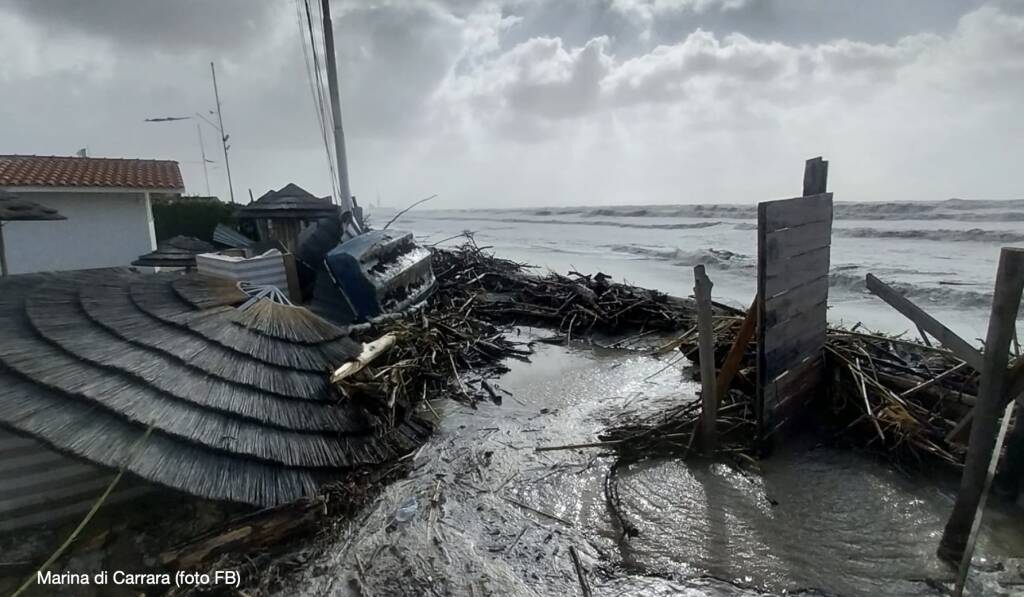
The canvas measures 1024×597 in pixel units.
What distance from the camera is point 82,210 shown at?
542 inches

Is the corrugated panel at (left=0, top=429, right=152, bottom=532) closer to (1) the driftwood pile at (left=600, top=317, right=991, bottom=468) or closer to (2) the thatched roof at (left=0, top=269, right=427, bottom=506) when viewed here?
(2) the thatched roof at (left=0, top=269, right=427, bottom=506)

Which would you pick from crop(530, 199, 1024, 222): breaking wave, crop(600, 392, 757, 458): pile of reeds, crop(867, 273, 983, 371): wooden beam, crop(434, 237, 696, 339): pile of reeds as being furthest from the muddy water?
crop(530, 199, 1024, 222): breaking wave

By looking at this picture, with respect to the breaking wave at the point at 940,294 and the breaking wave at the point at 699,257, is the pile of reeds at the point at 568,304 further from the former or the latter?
the breaking wave at the point at 699,257

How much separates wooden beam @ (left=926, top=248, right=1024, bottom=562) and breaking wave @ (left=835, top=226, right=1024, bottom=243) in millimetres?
21448

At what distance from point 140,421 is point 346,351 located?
7.46ft

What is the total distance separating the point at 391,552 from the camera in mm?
3643

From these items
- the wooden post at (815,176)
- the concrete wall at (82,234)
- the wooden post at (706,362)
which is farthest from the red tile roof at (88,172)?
the wooden post at (815,176)

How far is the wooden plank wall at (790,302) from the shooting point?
4.49 m

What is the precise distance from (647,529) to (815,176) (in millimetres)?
3917

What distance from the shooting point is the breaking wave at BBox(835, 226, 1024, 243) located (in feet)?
62.6

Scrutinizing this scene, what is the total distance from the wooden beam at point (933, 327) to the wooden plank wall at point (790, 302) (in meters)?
0.75

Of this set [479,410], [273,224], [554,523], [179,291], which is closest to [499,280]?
[273,224]

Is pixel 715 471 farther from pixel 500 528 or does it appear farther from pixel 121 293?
pixel 121 293

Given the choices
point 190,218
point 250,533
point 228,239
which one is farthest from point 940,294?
point 190,218
